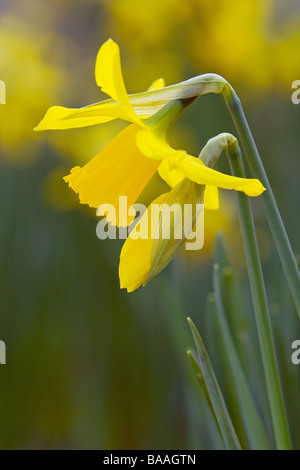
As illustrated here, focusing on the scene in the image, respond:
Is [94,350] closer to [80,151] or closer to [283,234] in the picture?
[80,151]

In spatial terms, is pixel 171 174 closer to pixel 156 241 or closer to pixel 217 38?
pixel 156 241

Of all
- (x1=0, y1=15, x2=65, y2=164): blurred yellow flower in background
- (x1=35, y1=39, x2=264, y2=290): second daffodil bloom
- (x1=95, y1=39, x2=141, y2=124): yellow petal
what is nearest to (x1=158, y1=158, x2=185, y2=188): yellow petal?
(x1=35, y1=39, x2=264, y2=290): second daffodil bloom

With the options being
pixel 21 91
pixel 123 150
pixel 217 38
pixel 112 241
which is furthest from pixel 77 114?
pixel 217 38

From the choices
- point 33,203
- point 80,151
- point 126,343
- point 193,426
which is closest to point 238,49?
point 80,151

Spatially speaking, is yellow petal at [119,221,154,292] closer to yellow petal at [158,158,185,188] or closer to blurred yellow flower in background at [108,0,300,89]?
yellow petal at [158,158,185,188]

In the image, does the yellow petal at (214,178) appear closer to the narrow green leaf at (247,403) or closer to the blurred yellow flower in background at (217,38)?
the narrow green leaf at (247,403)
